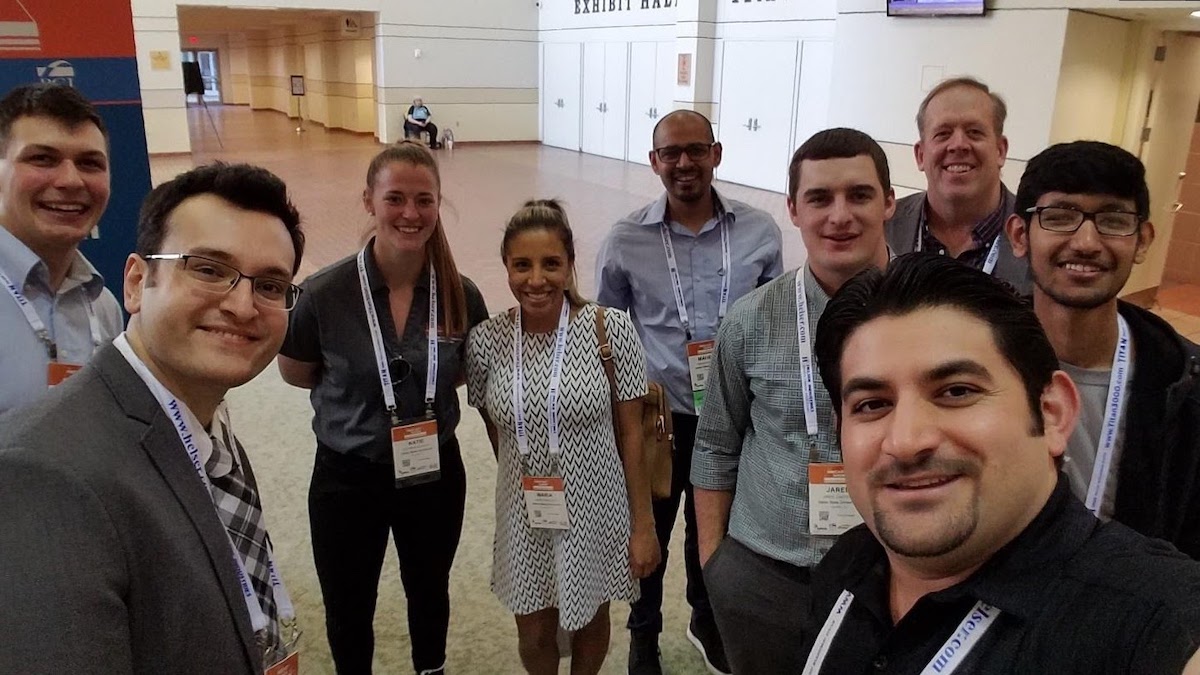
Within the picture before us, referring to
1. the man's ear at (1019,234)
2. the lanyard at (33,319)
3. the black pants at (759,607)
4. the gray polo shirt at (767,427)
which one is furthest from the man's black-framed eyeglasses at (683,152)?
the lanyard at (33,319)

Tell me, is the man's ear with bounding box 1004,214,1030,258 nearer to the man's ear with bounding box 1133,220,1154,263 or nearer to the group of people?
the group of people

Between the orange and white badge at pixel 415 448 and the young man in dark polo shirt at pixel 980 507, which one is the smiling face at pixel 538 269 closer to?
the orange and white badge at pixel 415 448

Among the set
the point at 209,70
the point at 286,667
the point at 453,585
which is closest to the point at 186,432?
the point at 286,667

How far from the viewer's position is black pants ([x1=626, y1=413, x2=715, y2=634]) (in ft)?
9.71

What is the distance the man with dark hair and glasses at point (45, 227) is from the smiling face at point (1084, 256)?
2475 mm

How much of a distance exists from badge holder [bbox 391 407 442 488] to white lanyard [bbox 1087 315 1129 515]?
181 cm

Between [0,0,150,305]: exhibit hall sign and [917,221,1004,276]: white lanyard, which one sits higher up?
[0,0,150,305]: exhibit hall sign

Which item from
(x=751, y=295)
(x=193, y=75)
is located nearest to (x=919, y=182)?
(x=751, y=295)

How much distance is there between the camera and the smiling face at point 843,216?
1.97m

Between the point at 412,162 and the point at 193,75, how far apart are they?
26.1 meters

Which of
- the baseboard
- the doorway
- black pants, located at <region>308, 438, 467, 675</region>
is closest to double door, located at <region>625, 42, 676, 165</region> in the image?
the baseboard

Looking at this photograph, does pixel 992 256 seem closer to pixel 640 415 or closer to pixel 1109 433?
pixel 1109 433

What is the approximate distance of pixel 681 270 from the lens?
2953 mm

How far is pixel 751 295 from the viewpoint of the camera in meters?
2.08
